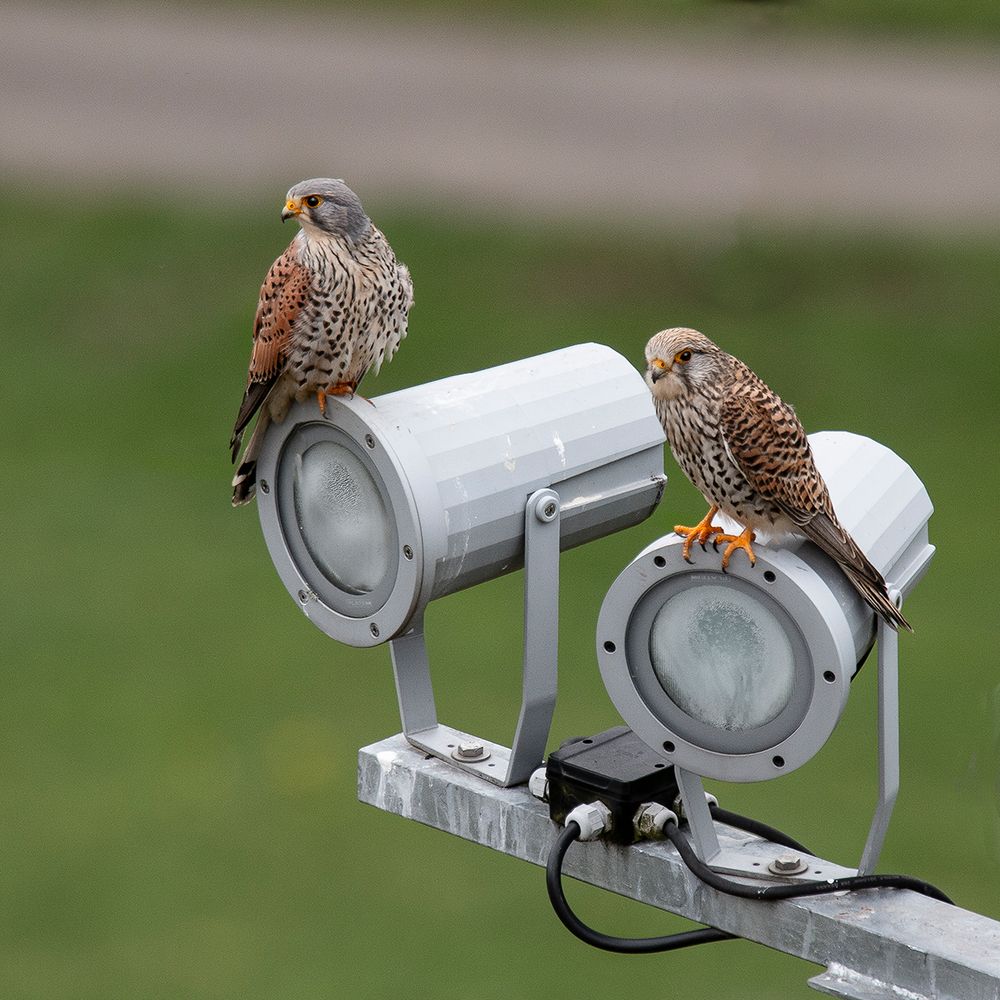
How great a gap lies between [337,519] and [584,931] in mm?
698

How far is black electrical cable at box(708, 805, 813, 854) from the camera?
246 centimetres

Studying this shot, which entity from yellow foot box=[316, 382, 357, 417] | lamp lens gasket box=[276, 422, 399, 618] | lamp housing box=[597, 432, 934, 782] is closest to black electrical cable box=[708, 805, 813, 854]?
lamp housing box=[597, 432, 934, 782]

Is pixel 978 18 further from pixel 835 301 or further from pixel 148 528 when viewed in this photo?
pixel 148 528

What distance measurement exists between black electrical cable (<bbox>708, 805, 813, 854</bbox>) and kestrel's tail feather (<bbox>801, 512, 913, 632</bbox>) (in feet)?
1.04

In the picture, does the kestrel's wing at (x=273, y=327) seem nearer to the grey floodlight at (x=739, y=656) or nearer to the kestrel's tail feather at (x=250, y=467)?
the kestrel's tail feather at (x=250, y=467)

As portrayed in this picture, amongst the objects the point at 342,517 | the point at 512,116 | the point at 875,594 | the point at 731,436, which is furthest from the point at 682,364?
the point at 512,116

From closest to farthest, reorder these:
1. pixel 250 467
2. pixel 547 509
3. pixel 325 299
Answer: pixel 547 509 → pixel 250 467 → pixel 325 299

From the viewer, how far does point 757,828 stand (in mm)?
2514

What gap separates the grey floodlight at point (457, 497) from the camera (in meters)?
2.58

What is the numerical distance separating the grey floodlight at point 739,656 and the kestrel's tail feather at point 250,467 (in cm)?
69

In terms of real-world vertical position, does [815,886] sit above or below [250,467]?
below

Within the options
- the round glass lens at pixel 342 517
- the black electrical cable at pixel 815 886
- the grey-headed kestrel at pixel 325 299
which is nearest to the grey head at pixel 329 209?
the grey-headed kestrel at pixel 325 299

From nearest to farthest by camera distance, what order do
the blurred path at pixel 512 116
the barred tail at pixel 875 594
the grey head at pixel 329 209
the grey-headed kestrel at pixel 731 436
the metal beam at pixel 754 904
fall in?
the metal beam at pixel 754 904 → the barred tail at pixel 875 594 → the grey-headed kestrel at pixel 731 436 → the grey head at pixel 329 209 → the blurred path at pixel 512 116

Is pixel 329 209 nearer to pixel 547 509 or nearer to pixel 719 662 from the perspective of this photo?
pixel 547 509
